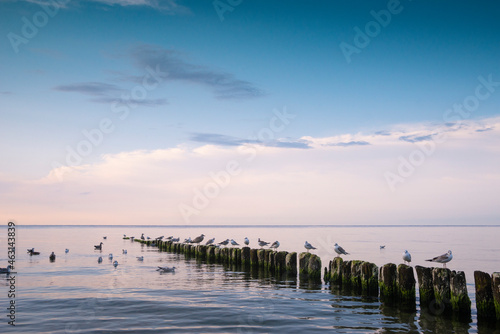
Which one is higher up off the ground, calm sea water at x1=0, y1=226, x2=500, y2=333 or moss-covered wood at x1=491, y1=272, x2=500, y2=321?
moss-covered wood at x1=491, y1=272, x2=500, y2=321

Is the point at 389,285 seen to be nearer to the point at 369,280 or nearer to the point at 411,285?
the point at 411,285

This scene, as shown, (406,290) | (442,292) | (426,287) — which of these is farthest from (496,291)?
(406,290)

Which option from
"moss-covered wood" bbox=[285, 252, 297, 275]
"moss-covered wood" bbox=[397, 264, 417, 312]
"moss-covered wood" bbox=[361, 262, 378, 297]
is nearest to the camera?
"moss-covered wood" bbox=[397, 264, 417, 312]

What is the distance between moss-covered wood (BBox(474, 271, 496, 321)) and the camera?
11.3 metres

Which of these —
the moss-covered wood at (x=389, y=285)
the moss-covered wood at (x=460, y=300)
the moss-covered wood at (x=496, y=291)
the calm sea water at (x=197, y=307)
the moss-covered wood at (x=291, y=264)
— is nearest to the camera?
the moss-covered wood at (x=496, y=291)

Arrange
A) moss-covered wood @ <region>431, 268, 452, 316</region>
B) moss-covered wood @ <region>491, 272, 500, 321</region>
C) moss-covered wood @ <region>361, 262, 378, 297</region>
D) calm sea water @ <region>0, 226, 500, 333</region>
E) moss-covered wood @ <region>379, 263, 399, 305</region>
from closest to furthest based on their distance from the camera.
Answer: moss-covered wood @ <region>491, 272, 500, 321</region> → calm sea water @ <region>0, 226, 500, 333</region> → moss-covered wood @ <region>431, 268, 452, 316</region> → moss-covered wood @ <region>379, 263, 399, 305</region> → moss-covered wood @ <region>361, 262, 378, 297</region>

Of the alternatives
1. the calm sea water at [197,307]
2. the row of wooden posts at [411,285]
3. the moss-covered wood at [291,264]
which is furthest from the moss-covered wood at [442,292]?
the moss-covered wood at [291,264]

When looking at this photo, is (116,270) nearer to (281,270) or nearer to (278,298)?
(281,270)

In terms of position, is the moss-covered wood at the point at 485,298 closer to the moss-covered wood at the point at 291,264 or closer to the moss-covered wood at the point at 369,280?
the moss-covered wood at the point at 369,280

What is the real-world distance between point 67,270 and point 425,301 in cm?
2056

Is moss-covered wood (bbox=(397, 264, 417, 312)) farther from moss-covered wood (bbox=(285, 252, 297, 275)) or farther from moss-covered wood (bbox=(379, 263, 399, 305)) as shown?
moss-covered wood (bbox=(285, 252, 297, 275))

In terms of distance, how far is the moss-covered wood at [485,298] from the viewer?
37.0 feet

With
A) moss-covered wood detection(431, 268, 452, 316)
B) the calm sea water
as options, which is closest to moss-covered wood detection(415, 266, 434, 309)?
moss-covered wood detection(431, 268, 452, 316)

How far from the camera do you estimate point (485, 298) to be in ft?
37.3
